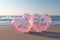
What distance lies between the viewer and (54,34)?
9.73 ft

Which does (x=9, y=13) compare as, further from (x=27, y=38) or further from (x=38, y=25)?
(x=27, y=38)

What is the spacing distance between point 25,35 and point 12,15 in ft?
4.89

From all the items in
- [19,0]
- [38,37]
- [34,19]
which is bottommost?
[38,37]

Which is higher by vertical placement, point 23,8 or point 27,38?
point 23,8

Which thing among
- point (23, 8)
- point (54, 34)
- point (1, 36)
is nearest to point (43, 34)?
point (54, 34)

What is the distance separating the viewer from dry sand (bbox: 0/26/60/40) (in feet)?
9.05

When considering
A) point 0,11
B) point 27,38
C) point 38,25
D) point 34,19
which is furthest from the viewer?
point 0,11

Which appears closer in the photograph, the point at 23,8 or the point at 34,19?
the point at 34,19

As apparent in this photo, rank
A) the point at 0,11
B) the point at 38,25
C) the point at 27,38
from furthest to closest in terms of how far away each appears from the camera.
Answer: the point at 0,11 → the point at 38,25 → the point at 27,38

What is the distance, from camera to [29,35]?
9.53 feet

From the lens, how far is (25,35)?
2.90 metres

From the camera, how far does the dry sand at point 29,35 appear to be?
2.76 m

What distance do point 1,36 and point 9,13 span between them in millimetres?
1533

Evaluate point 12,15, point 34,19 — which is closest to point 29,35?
point 34,19
